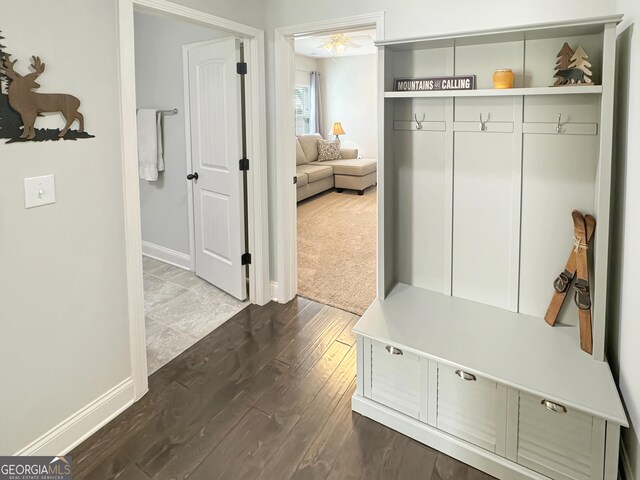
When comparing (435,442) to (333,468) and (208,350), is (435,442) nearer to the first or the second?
(333,468)

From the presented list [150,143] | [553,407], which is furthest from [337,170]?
[553,407]

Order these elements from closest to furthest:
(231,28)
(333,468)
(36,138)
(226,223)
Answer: (36,138), (333,468), (231,28), (226,223)

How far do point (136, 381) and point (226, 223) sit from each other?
1.48 m

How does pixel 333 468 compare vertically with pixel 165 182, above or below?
below

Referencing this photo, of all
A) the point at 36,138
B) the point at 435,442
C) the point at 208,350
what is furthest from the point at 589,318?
the point at 36,138

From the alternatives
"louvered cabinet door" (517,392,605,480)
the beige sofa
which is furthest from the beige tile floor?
the beige sofa

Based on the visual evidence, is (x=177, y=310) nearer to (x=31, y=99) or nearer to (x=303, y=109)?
(x=31, y=99)

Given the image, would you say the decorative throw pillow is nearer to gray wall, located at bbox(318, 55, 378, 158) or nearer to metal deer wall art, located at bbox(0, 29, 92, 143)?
gray wall, located at bbox(318, 55, 378, 158)

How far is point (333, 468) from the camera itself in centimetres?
188

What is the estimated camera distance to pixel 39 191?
1.77m

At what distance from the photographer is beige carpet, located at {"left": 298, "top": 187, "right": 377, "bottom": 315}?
3664 millimetres

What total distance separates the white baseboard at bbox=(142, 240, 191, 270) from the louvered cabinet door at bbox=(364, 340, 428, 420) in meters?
2.58

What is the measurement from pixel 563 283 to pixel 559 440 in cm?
70

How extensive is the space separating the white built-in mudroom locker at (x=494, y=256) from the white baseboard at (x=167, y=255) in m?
2.37
